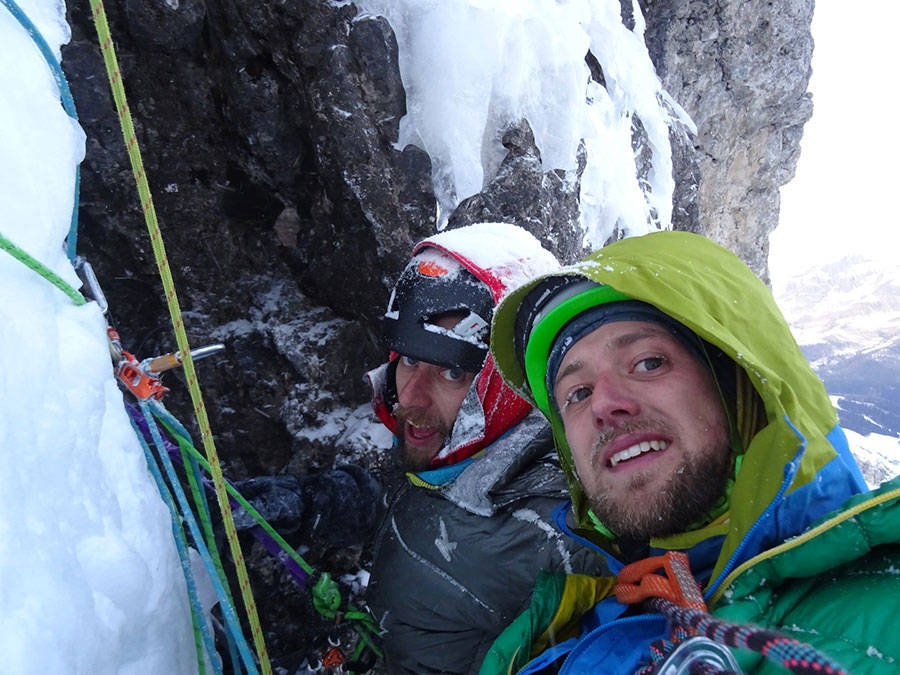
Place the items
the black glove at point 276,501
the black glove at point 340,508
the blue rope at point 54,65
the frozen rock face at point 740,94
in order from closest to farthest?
the blue rope at point 54,65
the black glove at point 276,501
the black glove at point 340,508
the frozen rock face at point 740,94

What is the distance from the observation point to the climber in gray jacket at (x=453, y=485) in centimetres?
156

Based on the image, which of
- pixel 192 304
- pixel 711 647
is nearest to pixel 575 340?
pixel 711 647

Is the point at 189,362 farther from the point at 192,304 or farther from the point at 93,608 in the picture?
the point at 192,304

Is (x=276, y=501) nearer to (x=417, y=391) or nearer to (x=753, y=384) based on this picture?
(x=417, y=391)

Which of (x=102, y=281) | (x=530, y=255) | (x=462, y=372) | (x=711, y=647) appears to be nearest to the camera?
(x=711, y=647)

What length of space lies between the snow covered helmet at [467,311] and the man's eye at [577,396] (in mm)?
588

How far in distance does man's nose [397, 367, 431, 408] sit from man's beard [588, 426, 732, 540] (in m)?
1.12

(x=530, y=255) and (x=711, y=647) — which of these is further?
(x=530, y=255)

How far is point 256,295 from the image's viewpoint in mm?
3605

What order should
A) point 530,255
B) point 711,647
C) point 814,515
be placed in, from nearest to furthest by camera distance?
point 711,647, point 814,515, point 530,255

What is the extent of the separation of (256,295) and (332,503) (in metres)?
1.73

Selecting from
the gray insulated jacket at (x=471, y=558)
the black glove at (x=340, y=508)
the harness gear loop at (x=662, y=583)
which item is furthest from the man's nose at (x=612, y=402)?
the black glove at (x=340, y=508)

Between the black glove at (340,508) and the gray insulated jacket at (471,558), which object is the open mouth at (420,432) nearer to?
the gray insulated jacket at (471,558)

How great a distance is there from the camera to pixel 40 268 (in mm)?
1199
